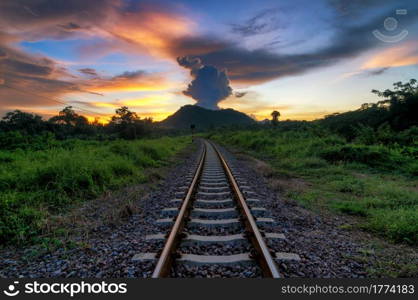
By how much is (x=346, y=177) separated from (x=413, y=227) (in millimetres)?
5182

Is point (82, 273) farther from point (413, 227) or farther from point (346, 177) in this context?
point (346, 177)

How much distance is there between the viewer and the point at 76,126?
55781 millimetres

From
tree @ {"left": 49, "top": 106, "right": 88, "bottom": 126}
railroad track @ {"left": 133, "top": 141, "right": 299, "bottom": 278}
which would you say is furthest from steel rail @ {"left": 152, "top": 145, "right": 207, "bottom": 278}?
tree @ {"left": 49, "top": 106, "right": 88, "bottom": 126}

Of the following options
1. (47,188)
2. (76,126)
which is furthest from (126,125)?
(47,188)

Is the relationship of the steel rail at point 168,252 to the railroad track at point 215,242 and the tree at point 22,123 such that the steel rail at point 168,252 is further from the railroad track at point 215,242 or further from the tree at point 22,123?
the tree at point 22,123

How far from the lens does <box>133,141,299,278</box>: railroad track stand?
9.40 feet

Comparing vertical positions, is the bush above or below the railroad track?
below

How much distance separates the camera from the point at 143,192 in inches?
278

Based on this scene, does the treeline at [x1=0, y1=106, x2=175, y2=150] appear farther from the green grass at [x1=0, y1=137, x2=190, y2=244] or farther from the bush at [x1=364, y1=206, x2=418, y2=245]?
the bush at [x1=364, y1=206, x2=418, y2=245]

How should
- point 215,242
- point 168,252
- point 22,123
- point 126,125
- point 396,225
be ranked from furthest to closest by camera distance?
point 126,125, point 22,123, point 396,225, point 215,242, point 168,252

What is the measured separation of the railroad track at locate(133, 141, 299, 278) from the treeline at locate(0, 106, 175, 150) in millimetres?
29330

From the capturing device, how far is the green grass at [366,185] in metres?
4.63

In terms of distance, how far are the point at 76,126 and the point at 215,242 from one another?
203ft

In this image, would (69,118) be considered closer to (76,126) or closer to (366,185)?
(76,126)
